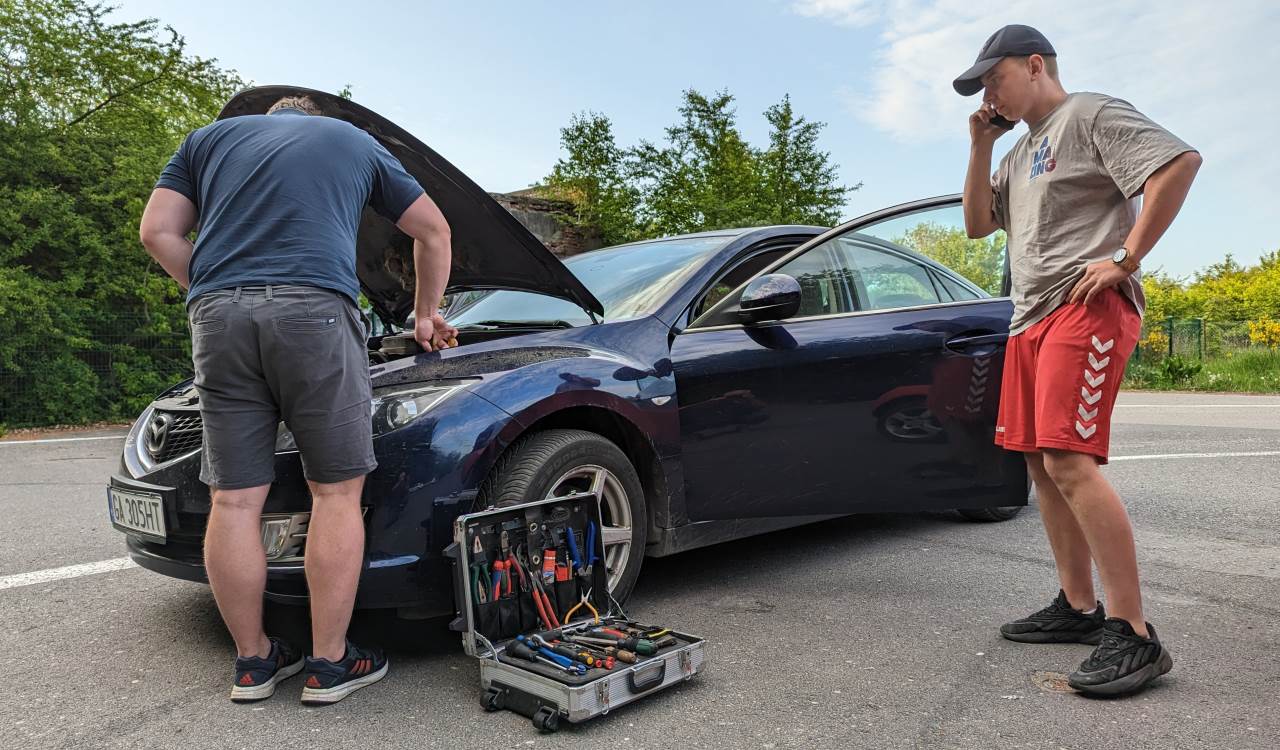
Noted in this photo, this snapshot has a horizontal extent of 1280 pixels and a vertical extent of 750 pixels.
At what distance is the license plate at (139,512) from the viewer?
281 centimetres

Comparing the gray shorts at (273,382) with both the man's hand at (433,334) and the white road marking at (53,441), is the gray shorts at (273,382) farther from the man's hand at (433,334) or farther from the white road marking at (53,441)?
the white road marking at (53,441)

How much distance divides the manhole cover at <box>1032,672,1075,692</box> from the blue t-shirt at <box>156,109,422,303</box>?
2.27 m

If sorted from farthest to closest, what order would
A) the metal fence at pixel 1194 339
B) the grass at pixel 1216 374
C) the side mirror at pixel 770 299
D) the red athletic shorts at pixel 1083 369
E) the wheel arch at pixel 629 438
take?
the metal fence at pixel 1194 339, the grass at pixel 1216 374, the side mirror at pixel 770 299, the wheel arch at pixel 629 438, the red athletic shorts at pixel 1083 369

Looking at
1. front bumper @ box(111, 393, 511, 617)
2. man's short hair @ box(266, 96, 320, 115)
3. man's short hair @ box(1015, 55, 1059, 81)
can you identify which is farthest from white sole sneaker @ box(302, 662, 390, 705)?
man's short hair @ box(1015, 55, 1059, 81)

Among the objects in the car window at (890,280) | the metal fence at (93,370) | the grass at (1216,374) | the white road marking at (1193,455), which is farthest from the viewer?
the grass at (1216,374)

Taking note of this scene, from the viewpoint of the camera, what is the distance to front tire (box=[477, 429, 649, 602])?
2.84 m

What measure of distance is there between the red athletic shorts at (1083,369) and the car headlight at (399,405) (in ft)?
5.74

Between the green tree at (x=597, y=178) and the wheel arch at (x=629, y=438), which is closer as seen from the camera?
the wheel arch at (x=629, y=438)

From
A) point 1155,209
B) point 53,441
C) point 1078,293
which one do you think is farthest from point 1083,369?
point 53,441

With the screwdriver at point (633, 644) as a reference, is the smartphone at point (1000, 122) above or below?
above

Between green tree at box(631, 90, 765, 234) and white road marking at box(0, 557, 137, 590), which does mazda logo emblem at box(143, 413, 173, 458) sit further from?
green tree at box(631, 90, 765, 234)

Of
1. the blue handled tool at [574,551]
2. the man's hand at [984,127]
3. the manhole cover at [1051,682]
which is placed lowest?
the manhole cover at [1051,682]

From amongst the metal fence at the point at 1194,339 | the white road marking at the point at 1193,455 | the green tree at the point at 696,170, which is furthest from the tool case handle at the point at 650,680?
the metal fence at the point at 1194,339

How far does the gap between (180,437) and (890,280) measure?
2.86 metres
